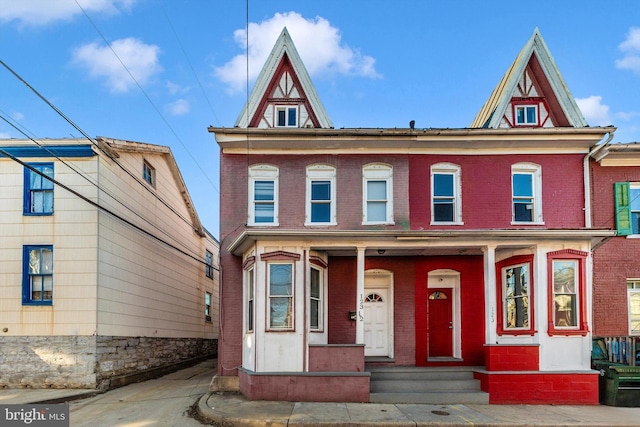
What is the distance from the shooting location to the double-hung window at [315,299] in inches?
552

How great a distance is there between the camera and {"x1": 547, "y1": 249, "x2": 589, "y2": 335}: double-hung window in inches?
515

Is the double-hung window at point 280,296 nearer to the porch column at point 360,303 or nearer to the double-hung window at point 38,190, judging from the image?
the porch column at point 360,303

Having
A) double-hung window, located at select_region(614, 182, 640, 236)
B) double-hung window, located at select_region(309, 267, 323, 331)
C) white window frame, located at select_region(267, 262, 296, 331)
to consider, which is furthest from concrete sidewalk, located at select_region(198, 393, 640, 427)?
double-hung window, located at select_region(614, 182, 640, 236)

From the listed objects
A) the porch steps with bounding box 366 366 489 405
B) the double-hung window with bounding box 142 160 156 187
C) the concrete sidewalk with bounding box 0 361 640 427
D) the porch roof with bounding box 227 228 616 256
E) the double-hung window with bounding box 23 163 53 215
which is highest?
the double-hung window with bounding box 142 160 156 187

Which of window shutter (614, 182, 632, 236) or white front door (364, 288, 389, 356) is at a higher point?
window shutter (614, 182, 632, 236)

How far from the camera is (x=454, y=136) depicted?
591 inches

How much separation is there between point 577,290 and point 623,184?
4.31 metres

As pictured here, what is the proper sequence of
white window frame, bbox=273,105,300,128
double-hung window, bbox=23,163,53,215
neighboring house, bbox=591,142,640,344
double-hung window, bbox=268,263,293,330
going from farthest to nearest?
1. white window frame, bbox=273,105,300,128
2. neighboring house, bbox=591,142,640,344
3. double-hung window, bbox=23,163,53,215
4. double-hung window, bbox=268,263,293,330

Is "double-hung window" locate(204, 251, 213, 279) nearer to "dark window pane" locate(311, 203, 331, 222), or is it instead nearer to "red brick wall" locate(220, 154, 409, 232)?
"red brick wall" locate(220, 154, 409, 232)

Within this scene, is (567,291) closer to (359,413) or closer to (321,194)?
(359,413)

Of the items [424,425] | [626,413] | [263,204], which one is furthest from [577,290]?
[263,204]

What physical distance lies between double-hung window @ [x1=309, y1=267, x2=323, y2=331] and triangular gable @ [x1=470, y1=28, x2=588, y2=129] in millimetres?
6617

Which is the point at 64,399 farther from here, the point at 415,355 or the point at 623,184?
the point at 623,184

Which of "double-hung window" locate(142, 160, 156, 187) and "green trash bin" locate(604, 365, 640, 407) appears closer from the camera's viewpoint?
"green trash bin" locate(604, 365, 640, 407)
